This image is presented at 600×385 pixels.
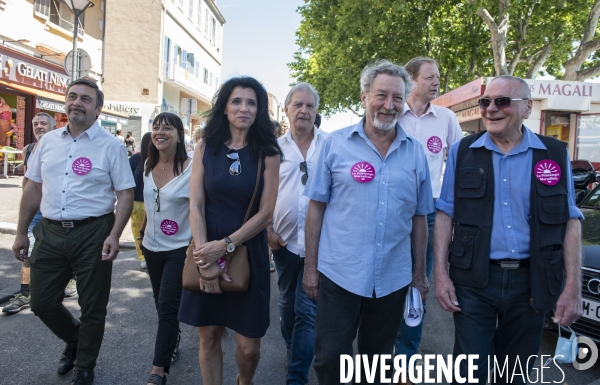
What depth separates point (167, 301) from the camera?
129 inches

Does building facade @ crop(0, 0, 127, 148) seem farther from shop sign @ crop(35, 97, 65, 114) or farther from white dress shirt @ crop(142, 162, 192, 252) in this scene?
white dress shirt @ crop(142, 162, 192, 252)

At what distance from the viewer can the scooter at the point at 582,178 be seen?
602 centimetres

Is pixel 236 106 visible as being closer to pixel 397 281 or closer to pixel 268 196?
pixel 268 196

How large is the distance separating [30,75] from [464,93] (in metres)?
15.2

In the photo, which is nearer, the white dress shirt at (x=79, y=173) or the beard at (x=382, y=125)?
the beard at (x=382, y=125)

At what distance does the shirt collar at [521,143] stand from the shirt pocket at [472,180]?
12 centimetres

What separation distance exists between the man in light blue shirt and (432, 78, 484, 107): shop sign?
1258 centimetres

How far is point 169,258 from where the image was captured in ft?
11.2

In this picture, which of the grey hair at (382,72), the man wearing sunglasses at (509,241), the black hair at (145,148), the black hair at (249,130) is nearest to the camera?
the man wearing sunglasses at (509,241)

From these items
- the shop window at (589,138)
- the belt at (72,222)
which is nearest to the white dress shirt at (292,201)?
the belt at (72,222)

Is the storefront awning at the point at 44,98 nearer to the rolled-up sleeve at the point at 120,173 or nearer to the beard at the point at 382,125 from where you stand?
the rolled-up sleeve at the point at 120,173

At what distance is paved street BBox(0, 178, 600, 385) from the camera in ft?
11.3

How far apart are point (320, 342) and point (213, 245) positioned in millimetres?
808

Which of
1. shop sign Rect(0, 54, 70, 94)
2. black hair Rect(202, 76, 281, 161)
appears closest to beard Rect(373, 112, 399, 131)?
black hair Rect(202, 76, 281, 161)
